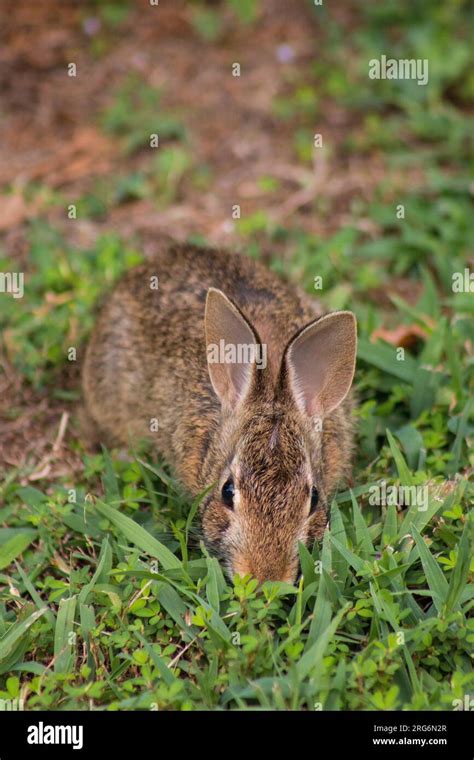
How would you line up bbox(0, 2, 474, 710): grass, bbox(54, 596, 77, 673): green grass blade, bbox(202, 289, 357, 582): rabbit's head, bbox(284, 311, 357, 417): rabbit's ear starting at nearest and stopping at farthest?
bbox(0, 2, 474, 710): grass < bbox(202, 289, 357, 582): rabbit's head < bbox(54, 596, 77, 673): green grass blade < bbox(284, 311, 357, 417): rabbit's ear

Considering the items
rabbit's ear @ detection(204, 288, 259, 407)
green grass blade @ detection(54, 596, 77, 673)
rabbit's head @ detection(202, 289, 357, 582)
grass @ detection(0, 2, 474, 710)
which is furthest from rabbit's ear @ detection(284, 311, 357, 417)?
green grass blade @ detection(54, 596, 77, 673)

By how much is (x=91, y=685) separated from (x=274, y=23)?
828 cm

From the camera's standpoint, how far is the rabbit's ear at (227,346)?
17.1 ft

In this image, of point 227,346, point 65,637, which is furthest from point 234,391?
point 65,637

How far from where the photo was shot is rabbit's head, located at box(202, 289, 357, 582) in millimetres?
4727

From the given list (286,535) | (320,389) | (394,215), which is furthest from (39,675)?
(394,215)

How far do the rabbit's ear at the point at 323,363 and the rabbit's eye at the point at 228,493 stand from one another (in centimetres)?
66

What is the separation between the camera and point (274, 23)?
35.2 feet

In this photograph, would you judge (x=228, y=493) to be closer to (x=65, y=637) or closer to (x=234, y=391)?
(x=234, y=391)

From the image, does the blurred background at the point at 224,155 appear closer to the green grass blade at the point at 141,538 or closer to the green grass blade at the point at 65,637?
the green grass blade at the point at 141,538

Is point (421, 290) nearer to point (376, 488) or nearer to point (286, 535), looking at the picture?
point (376, 488)

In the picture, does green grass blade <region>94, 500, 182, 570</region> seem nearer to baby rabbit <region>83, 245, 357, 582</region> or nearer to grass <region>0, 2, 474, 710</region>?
grass <region>0, 2, 474, 710</region>

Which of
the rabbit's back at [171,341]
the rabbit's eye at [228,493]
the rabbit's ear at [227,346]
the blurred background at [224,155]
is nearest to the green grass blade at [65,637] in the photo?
the rabbit's eye at [228,493]

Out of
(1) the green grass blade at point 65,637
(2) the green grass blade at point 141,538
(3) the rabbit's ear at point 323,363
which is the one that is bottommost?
(1) the green grass blade at point 65,637
